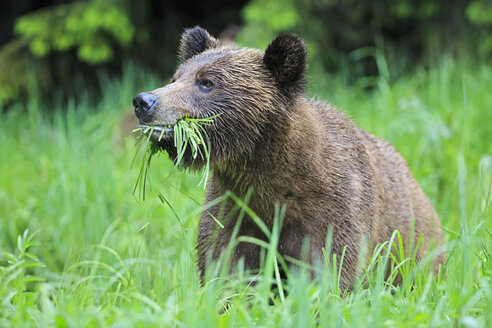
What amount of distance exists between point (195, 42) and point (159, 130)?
1.10 metres

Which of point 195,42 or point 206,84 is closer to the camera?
point 206,84

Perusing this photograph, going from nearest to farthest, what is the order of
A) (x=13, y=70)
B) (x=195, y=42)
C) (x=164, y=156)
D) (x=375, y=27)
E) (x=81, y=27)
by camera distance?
1. (x=195, y=42)
2. (x=164, y=156)
3. (x=81, y=27)
4. (x=13, y=70)
5. (x=375, y=27)

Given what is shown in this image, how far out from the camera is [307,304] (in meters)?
2.26

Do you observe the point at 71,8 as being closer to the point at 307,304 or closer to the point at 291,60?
the point at 291,60

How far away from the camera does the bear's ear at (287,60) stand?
3.65 meters

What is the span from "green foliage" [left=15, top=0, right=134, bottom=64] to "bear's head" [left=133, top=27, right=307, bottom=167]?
181 inches

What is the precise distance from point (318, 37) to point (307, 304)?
6.83 m

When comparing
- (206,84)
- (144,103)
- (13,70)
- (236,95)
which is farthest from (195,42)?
(13,70)

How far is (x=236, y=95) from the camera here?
362 centimetres

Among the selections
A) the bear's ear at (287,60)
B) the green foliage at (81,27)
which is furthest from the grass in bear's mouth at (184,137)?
the green foliage at (81,27)

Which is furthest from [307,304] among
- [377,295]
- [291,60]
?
[291,60]

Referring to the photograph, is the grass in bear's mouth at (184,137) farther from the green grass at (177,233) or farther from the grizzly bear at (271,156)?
the green grass at (177,233)

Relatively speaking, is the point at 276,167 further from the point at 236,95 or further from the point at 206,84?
the point at 206,84

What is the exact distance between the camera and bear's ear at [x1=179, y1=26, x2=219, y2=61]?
4215 mm
